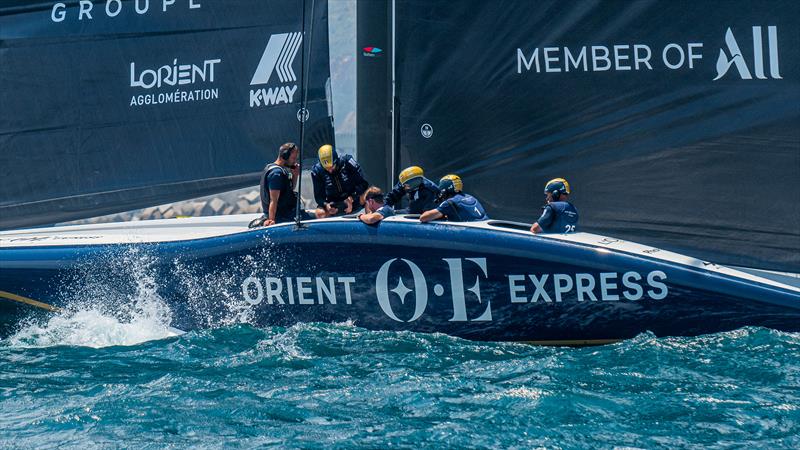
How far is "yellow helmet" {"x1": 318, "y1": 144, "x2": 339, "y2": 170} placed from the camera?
802 centimetres

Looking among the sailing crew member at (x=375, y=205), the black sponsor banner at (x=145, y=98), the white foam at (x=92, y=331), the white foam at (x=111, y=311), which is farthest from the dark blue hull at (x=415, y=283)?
the black sponsor banner at (x=145, y=98)

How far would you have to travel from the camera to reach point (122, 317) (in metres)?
7.70

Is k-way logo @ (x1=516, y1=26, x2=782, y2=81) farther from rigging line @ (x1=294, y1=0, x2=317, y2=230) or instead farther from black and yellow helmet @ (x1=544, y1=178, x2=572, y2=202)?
rigging line @ (x1=294, y1=0, x2=317, y2=230)

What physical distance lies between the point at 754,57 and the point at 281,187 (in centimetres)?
350

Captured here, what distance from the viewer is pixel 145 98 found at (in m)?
8.63

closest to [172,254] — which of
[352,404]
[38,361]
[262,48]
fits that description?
[38,361]

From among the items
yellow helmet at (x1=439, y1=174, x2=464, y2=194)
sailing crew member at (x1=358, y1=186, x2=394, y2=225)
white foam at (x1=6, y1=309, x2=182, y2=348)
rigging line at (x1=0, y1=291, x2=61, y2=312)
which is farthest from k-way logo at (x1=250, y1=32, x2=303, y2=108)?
rigging line at (x1=0, y1=291, x2=61, y2=312)

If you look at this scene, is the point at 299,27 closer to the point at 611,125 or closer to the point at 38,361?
the point at 611,125

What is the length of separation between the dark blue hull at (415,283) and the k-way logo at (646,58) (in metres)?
1.61

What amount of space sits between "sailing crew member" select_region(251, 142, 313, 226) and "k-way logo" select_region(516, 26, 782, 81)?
5.94ft

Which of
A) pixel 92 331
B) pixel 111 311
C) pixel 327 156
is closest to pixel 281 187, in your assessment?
pixel 327 156

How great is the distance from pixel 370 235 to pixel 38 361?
2.31 m

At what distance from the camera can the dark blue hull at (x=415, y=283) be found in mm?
6754

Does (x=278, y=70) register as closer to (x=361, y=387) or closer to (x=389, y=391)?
(x=361, y=387)
